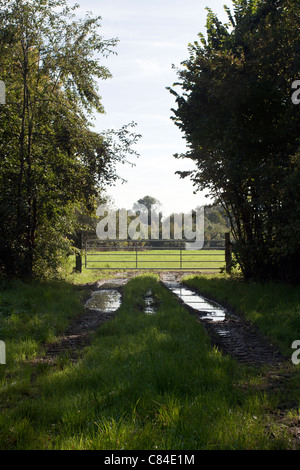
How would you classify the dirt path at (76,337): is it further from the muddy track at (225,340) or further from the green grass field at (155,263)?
the green grass field at (155,263)

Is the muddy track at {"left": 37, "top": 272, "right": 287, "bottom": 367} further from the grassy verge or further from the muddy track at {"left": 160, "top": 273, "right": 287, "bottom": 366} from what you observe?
the grassy verge

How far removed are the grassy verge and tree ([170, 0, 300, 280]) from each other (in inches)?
185

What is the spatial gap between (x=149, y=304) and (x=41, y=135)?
6165 millimetres

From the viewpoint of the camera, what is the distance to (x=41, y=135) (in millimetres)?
11609

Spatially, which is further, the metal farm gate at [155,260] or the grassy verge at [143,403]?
the metal farm gate at [155,260]

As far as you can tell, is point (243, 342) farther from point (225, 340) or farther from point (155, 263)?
point (155, 263)

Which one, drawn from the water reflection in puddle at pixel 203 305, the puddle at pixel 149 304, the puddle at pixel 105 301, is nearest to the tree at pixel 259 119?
the water reflection in puddle at pixel 203 305

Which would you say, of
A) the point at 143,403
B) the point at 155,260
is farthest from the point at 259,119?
the point at 155,260

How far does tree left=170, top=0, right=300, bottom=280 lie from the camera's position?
8883 millimetres

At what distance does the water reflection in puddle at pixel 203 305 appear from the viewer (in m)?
8.40

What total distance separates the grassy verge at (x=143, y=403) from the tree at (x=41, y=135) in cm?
695

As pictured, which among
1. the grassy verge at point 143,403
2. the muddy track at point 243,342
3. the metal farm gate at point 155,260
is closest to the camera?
the grassy verge at point 143,403

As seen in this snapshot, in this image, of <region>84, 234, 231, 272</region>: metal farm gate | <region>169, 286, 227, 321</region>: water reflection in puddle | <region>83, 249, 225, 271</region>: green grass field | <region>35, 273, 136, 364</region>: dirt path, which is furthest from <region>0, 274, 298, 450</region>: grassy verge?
<region>83, 249, 225, 271</region>: green grass field
